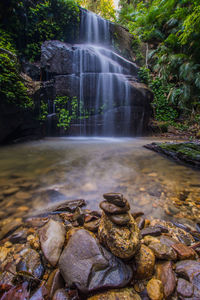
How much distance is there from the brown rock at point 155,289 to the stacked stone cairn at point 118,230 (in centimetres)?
16

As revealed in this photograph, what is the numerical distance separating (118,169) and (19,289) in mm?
2307

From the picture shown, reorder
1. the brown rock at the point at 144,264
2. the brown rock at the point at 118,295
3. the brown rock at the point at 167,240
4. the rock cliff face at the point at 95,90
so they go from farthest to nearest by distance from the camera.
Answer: the rock cliff face at the point at 95,90 < the brown rock at the point at 167,240 < the brown rock at the point at 144,264 < the brown rock at the point at 118,295

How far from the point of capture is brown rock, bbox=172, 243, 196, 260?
3.09 ft

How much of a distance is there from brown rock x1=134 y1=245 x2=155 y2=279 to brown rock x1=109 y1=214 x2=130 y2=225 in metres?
0.20

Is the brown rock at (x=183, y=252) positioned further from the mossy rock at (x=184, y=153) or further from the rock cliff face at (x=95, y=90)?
the rock cliff face at (x=95, y=90)

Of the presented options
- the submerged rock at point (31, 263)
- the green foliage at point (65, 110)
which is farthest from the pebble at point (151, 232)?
the green foliage at point (65, 110)

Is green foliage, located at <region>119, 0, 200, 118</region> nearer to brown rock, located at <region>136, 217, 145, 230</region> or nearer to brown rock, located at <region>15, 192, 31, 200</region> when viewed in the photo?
brown rock, located at <region>136, 217, 145, 230</region>

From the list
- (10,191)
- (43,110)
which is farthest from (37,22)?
(10,191)

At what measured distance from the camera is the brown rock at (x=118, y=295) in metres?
0.71

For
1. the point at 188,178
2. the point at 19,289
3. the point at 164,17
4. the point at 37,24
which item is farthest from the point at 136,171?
the point at 164,17

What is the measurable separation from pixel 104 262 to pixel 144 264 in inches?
9.8

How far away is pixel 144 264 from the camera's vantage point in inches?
33.9

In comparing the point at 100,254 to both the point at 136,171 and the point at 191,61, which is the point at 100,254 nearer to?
the point at 136,171

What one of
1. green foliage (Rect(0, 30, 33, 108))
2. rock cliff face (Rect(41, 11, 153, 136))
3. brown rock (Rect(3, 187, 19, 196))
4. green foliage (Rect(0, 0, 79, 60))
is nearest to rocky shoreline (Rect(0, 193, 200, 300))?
brown rock (Rect(3, 187, 19, 196))
